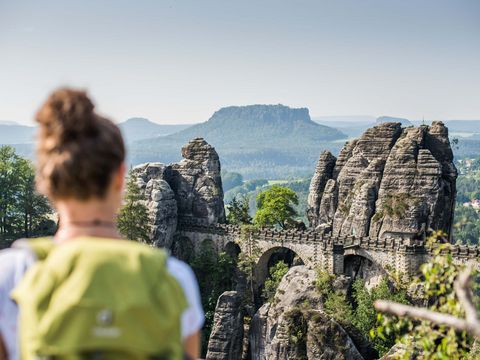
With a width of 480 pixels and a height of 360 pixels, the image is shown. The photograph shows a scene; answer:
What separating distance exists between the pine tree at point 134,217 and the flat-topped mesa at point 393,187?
40.2ft

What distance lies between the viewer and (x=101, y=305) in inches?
107

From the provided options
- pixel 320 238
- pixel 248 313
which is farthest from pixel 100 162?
pixel 320 238

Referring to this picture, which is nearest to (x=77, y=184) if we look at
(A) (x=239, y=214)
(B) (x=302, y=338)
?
(B) (x=302, y=338)

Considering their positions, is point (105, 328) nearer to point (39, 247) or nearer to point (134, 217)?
point (39, 247)

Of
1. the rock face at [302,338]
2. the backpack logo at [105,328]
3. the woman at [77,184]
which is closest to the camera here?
the backpack logo at [105,328]

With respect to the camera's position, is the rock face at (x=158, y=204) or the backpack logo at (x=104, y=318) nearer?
the backpack logo at (x=104, y=318)

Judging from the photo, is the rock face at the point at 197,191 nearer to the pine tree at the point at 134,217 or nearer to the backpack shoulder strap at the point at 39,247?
the pine tree at the point at 134,217

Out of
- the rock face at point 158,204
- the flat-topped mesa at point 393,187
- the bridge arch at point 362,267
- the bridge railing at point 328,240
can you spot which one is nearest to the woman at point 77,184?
the bridge railing at point 328,240

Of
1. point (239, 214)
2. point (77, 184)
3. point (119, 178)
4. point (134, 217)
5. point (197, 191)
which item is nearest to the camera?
point (77, 184)

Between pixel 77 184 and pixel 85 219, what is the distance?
18 centimetres

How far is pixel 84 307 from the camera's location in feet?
8.85

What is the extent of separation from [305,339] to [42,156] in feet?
90.6

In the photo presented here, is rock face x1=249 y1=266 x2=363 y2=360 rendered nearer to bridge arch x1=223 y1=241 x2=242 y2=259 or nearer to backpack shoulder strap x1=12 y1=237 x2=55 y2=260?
bridge arch x1=223 y1=241 x2=242 y2=259

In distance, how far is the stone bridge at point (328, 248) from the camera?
4041 centimetres
